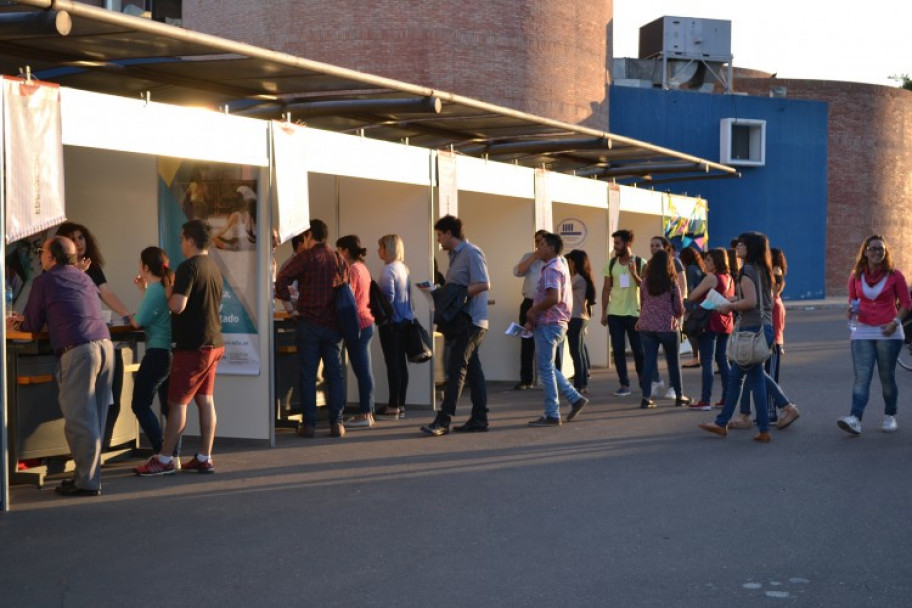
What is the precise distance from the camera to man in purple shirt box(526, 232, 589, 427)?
39.2 feet

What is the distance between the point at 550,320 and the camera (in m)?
12.0

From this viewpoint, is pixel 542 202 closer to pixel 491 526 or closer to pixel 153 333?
pixel 153 333

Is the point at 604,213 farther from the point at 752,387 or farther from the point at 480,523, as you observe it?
the point at 480,523

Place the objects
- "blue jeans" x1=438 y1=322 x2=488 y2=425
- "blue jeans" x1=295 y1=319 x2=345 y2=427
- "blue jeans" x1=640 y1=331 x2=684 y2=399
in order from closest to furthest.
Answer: "blue jeans" x1=295 y1=319 x2=345 y2=427 → "blue jeans" x1=438 y1=322 x2=488 y2=425 → "blue jeans" x1=640 y1=331 x2=684 y2=399

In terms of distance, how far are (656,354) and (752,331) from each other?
8.08 ft

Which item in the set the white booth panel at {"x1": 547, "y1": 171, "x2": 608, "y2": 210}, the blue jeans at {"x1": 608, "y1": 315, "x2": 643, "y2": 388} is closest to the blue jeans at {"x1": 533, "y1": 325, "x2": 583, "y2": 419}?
the blue jeans at {"x1": 608, "y1": 315, "x2": 643, "y2": 388}

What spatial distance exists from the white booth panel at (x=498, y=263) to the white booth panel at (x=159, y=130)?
20.3 feet

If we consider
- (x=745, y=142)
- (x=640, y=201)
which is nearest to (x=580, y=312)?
(x=640, y=201)

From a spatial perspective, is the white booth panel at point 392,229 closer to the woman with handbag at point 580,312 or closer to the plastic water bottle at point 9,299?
the woman with handbag at point 580,312

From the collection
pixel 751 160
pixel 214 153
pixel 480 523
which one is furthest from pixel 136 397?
pixel 751 160

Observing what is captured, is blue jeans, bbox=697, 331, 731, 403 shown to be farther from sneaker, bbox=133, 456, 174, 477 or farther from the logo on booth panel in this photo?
sneaker, bbox=133, 456, 174, 477

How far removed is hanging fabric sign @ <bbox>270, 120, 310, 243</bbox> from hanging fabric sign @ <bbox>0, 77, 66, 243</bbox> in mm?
2600

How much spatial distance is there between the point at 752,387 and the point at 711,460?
4.77ft

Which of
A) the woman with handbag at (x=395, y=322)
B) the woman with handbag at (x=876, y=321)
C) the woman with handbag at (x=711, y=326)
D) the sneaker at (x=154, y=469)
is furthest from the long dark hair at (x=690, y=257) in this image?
the sneaker at (x=154, y=469)
